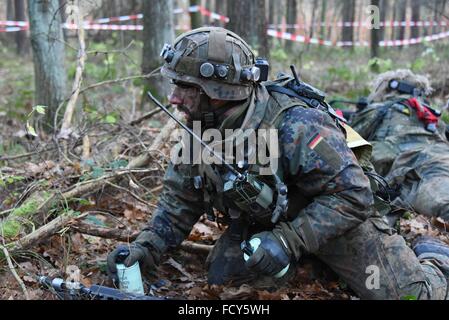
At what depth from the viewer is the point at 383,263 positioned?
3.51 m

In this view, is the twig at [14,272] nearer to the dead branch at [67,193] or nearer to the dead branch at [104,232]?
the dead branch at [67,193]

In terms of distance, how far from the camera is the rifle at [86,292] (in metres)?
3.22

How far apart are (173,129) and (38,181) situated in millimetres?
1566

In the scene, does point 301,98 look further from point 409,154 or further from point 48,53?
point 48,53

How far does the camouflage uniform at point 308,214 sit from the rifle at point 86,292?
20.2 inches

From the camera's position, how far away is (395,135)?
18.9ft

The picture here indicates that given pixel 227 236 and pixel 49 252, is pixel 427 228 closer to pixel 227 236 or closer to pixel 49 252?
pixel 227 236

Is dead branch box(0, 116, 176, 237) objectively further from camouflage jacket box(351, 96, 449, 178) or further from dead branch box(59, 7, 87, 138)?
camouflage jacket box(351, 96, 449, 178)

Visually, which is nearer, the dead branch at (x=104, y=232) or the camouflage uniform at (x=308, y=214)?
the camouflage uniform at (x=308, y=214)

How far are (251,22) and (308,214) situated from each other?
18.1ft

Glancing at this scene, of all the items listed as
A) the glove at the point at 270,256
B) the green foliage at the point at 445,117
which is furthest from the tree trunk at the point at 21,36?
the glove at the point at 270,256

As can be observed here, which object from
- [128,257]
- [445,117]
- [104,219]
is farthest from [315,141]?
[445,117]

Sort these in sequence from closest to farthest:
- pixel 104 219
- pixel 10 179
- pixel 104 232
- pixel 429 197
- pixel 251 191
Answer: pixel 251 191 < pixel 104 232 < pixel 10 179 < pixel 104 219 < pixel 429 197

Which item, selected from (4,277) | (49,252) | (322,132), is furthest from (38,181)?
(322,132)
